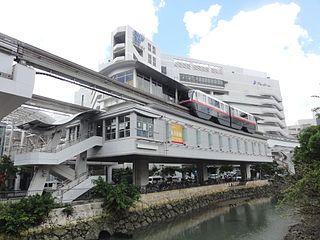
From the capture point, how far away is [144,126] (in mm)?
21703

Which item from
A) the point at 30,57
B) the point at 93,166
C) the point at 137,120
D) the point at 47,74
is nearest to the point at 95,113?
the point at 137,120

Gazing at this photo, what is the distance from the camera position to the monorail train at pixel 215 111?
30.8 m

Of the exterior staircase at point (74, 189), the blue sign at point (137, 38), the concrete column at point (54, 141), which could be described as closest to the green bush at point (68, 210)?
the exterior staircase at point (74, 189)

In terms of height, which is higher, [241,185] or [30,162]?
[30,162]

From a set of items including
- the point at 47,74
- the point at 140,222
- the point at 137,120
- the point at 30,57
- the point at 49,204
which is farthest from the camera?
the point at 137,120

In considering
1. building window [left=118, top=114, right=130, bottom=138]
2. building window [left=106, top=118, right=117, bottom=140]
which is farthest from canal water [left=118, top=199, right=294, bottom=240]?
building window [left=106, top=118, right=117, bottom=140]

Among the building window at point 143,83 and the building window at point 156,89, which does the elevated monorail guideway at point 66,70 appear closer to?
the building window at point 143,83

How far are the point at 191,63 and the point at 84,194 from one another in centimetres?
5972

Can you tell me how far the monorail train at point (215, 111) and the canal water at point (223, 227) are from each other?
38.8ft

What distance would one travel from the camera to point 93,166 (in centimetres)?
3694

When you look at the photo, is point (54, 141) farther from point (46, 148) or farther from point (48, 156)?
point (48, 156)

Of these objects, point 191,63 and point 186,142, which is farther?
point 191,63

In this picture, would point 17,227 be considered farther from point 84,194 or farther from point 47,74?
point 47,74

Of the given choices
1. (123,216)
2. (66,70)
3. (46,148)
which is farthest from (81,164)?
(66,70)
